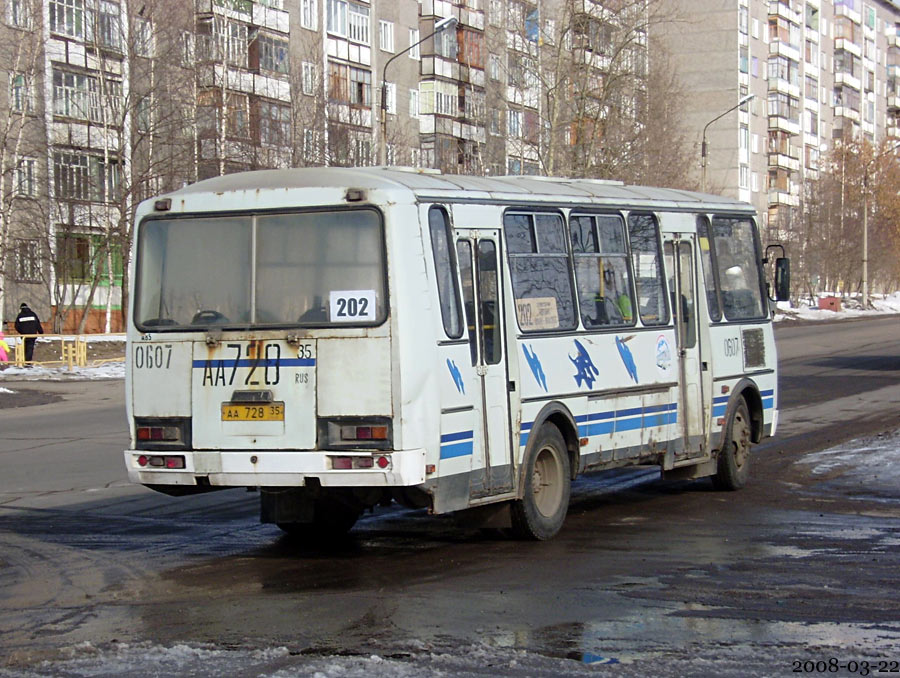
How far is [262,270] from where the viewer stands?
930cm

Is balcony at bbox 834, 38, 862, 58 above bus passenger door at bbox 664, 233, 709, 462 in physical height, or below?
above

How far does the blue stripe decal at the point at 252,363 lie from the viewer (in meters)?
9.03

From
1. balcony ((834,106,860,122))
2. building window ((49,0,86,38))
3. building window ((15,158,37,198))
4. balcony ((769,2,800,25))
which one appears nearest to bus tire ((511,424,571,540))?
building window ((15,158,37,198))

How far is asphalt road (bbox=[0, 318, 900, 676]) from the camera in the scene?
6711mm

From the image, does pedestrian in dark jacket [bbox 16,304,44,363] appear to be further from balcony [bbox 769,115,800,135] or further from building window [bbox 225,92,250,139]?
balcony [bbox 769,115,800,135]

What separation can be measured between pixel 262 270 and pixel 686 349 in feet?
15.1

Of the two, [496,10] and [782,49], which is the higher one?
[782,49]

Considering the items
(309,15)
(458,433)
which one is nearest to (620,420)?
(458,433)

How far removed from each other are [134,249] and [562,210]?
3.28 metres

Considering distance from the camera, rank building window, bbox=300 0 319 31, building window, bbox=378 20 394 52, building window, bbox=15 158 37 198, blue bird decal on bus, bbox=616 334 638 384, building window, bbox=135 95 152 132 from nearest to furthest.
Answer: blue bird decal on bus, bbox=616 334 638 384 → building window, bbox=15 158 37 198 → building window, bbox=135 95 152 132 → building window, bbox=300 0 319 31 → building window, bbox=378 20 394 52

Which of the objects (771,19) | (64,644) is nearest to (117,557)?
(64,644)

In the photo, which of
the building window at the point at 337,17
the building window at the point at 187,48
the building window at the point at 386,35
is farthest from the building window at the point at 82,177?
the building window at the point at 386,35

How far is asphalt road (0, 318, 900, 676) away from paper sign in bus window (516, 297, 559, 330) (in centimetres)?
158

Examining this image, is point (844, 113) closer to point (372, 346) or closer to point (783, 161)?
point (783, 161)
